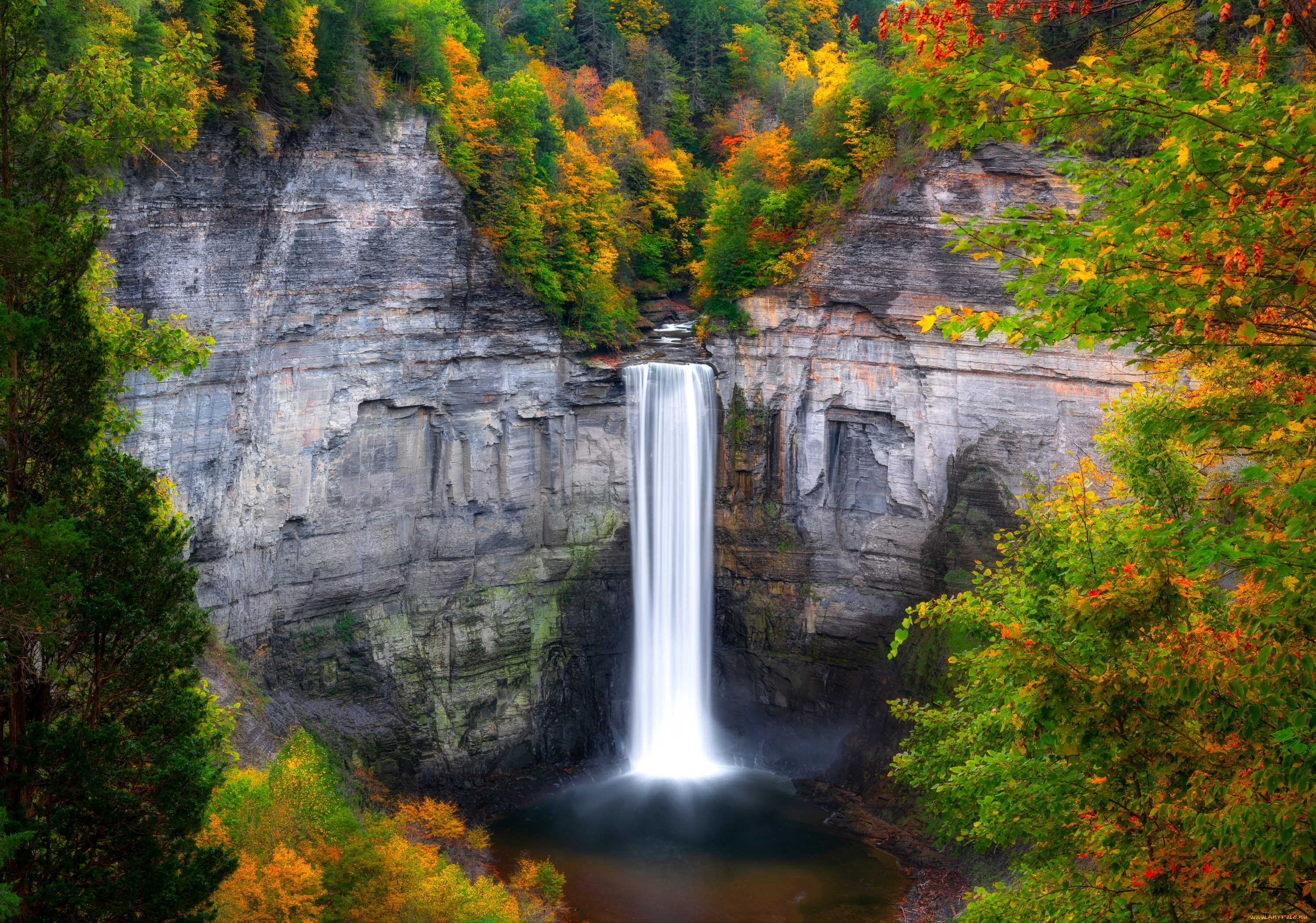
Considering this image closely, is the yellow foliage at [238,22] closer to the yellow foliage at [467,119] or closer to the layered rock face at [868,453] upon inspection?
the yellow foliage at [467,119]

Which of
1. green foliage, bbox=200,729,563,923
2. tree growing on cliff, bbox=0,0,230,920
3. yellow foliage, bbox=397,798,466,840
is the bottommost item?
yellow foliage, bbox=397,798,466,840

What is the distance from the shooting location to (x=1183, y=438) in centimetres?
832

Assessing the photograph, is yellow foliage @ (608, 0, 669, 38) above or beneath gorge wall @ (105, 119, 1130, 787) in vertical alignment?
above

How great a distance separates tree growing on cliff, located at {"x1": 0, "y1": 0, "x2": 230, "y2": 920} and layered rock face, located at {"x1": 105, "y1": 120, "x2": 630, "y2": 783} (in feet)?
54.2

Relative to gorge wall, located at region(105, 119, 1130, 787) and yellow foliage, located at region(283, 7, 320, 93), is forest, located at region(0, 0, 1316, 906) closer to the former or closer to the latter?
yellow foliage, located at region(283, 7, 320, 93)

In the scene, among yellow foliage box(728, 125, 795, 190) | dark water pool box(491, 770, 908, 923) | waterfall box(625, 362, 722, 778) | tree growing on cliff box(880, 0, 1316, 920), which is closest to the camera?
tree growing on cliff box(880, 0, 1316, 920)

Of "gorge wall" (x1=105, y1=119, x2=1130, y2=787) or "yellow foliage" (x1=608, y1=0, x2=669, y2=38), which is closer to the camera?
"gorge wall" (x1=105, y1=119, x2=1130, y2=787)

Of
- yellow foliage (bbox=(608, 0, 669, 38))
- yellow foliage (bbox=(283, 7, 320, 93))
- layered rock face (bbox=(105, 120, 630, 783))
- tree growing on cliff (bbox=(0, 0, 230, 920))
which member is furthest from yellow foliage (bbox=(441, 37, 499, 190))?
tree growing on cliff (bbox=(0, 0, 230, 920))

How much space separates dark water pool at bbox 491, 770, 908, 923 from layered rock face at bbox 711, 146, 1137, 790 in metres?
3.24

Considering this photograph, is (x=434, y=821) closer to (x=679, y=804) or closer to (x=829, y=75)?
(x=679, y=804)

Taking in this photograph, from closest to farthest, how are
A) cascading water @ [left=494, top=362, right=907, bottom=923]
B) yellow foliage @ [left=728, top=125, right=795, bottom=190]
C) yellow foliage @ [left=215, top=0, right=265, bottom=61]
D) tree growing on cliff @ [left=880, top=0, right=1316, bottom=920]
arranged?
tree growing on cliff @ [left=880, top=0, right=1316, bottom=920], cascading water @ [left=494, top=362, right=907, bottom=923], yellow foliage @ [left=215, top=0, right=265, bottom=61], yellow foliage @ [left=728, top=125, right=795, bottom=190]

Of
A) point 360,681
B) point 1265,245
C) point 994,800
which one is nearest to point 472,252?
point 360,681

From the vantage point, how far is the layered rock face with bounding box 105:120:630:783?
26984 mm

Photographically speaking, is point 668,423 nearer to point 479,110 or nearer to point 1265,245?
point 479,110
